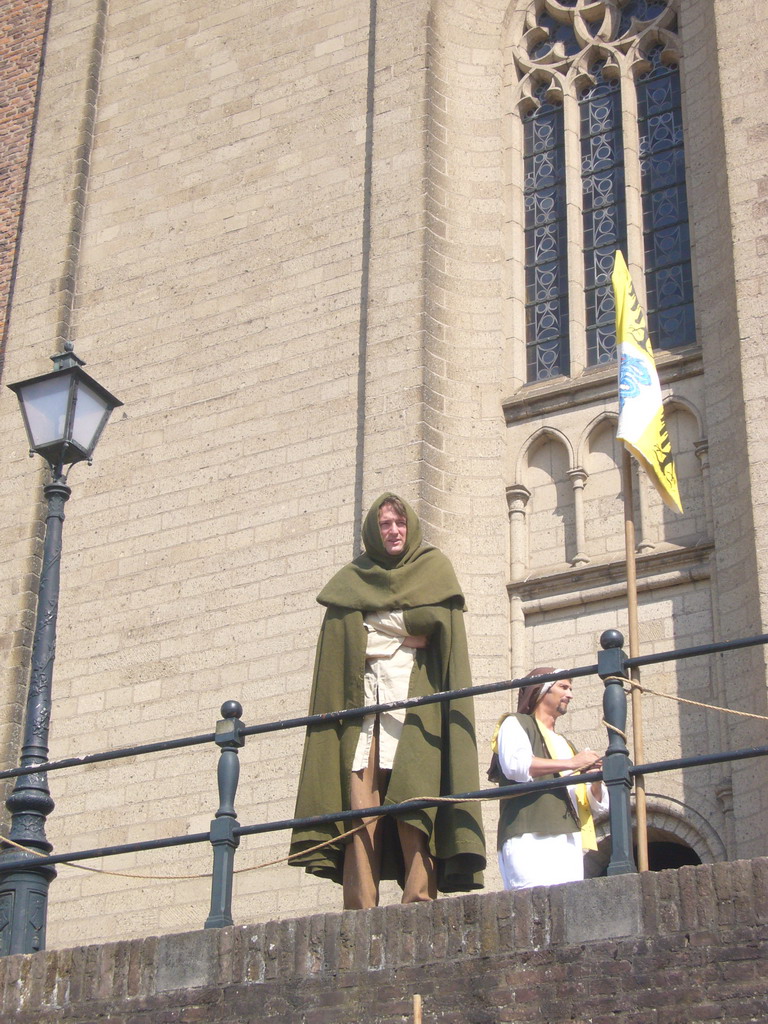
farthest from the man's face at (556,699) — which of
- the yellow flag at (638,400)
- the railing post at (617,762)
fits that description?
the yellow flag at (638,400)

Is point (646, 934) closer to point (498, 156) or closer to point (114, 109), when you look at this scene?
point (498, 156)

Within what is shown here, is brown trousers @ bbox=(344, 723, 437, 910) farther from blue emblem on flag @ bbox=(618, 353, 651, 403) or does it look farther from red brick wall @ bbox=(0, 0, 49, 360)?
red brick wall @ bbox=(0, 0, 49, 360)

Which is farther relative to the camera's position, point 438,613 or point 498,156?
point 498,156

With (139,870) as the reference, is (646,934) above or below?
below

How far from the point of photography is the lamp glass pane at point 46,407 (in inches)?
366

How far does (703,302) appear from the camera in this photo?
41.2ft

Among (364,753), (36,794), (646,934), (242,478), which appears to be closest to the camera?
(646,934)

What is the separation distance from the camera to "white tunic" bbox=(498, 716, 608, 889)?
7.06m

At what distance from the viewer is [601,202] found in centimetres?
1373

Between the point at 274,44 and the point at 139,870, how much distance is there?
302 inches

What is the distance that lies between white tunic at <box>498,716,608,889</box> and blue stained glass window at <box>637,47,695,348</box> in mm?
6178

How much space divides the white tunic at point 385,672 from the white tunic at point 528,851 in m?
0.58

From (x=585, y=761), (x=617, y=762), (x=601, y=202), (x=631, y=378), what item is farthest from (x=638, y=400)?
(x=601, y=202)

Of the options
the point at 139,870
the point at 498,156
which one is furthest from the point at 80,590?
the point at 498,156
